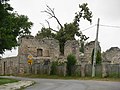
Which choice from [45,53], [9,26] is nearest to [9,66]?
[45,53]

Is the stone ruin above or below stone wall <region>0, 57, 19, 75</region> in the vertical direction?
above

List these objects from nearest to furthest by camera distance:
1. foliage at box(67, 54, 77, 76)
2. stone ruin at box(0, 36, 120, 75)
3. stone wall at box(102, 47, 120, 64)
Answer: foliage at box(67, 54, 77, 76) < stone wall at box(102, 47, 120, 64) < stone ruin at box(0, 36, 120, 75)

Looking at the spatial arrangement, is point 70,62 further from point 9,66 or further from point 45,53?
point 9,66

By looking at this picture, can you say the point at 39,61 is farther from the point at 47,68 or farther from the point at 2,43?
the point at 2,43

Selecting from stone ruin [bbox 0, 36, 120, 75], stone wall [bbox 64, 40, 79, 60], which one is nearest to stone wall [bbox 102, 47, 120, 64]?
stone ruin [bbox 0, 36, 120, 75]

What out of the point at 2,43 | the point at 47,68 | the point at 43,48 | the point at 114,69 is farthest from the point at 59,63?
the point at 2,43

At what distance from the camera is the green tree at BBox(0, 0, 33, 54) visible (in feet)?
112

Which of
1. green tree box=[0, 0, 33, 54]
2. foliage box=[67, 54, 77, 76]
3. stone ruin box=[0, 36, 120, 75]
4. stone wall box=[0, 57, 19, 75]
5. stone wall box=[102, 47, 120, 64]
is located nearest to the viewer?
green tree box=[0, 0, 33, 54]

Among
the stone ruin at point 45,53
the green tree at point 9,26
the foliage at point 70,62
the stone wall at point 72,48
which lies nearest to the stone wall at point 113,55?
the stone ruin at point 45,53

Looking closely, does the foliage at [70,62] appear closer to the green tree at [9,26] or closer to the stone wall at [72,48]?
the stone wall at [72,48]

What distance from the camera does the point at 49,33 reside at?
70.4m

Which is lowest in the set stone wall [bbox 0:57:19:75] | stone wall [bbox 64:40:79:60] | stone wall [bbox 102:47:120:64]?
stone wall [bbox 0:57:19:75]

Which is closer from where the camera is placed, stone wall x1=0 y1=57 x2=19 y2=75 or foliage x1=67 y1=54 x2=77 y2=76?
foliage x1=67 y1=54 x2=77 y2=76

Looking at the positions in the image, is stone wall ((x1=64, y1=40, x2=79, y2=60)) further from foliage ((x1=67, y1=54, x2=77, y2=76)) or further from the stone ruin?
foliage ((x1=67, y1=54, x2=77, y2=76))
